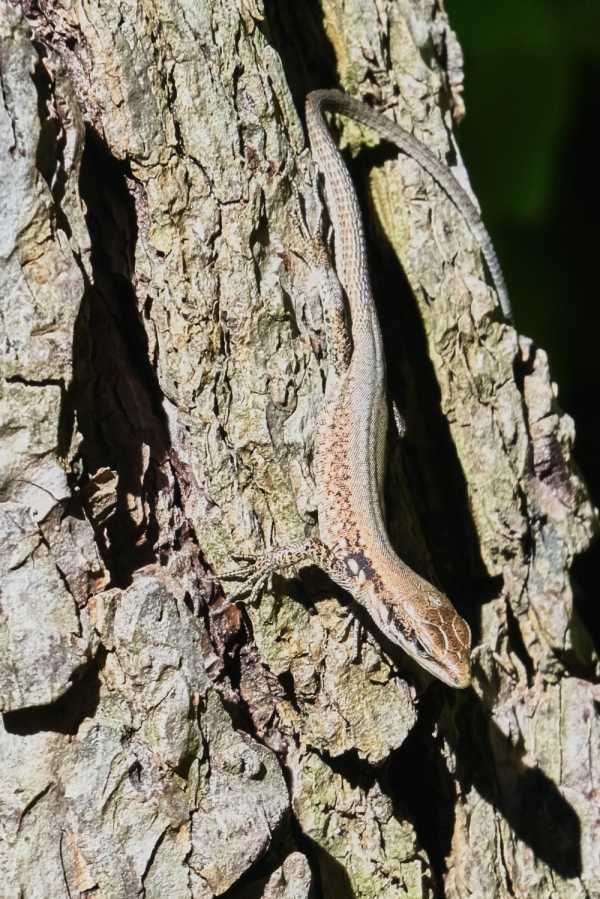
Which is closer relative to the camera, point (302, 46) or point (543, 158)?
point (302, 46)

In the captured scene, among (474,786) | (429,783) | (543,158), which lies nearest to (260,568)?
(429,783)

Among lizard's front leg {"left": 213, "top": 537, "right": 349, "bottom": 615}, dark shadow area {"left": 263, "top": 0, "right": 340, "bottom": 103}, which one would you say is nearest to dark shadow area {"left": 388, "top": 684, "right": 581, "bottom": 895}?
lizard's front leg {"left": 213, "top": 537, "right": 349, "bottom": 615}

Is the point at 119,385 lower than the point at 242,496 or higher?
higher

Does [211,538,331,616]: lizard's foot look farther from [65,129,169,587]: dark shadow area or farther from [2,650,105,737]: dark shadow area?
[2,650,105,737]: dark shadow area

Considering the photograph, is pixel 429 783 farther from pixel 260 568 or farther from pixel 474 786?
pixel 260 568

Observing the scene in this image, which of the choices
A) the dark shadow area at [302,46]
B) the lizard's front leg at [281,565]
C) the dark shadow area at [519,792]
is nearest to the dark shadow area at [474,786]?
the dark shadow area at [519,792]

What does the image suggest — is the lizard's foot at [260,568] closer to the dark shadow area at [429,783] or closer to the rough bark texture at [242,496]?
the rough bark texture at [242,496]
